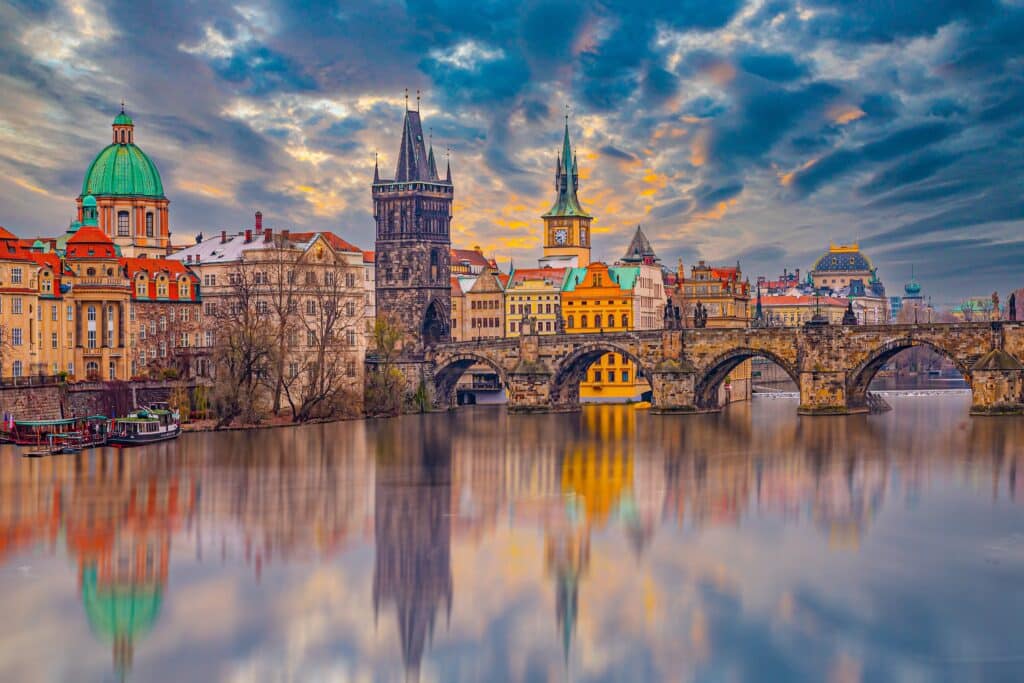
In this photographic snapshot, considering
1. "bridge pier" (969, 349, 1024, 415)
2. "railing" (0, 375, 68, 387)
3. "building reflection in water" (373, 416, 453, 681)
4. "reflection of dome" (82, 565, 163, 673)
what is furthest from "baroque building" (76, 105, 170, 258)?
"reflection of dome" (82, 565, 163, 673)

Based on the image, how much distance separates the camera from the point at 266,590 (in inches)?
1048

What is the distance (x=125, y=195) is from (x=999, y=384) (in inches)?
2045

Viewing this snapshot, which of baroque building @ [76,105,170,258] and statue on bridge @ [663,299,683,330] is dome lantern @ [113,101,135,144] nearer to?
baroque building @ [76,105,170,258]

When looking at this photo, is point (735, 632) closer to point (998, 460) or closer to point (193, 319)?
point (998, 460)

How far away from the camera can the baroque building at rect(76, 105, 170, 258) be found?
80.5m

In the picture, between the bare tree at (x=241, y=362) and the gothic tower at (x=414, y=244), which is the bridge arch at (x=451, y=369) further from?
the bare tree at (x=241, y=362)

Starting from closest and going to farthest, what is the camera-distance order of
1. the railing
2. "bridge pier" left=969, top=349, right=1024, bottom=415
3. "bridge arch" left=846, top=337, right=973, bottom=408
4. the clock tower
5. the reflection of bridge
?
the railing
"bridge pier" left=969, top=349, right=1024, bottom=415
the reflection of bridge
"bridge arch" left=846, top=337, right=973, bottom=408
the clock tower

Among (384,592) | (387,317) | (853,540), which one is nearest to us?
(384,592)

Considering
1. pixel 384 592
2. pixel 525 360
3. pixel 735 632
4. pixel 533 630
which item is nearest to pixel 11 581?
pixel 384 592

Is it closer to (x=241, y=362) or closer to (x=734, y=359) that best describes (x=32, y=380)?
(x=241, y=362)

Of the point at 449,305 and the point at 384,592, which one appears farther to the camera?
the point at 449,305

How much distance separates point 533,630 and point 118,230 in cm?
6300

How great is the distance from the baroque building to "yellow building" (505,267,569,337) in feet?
87.8

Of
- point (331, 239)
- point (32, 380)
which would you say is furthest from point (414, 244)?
point (32, 380)
